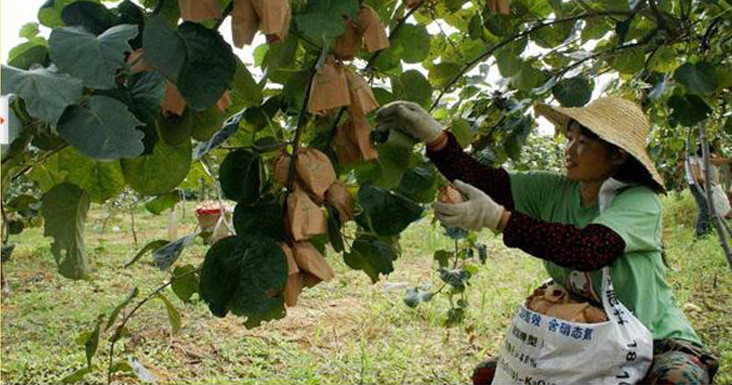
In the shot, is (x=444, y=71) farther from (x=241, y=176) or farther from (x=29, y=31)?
(x=29, y=31)

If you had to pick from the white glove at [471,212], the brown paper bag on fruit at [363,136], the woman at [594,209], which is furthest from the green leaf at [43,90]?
the white glove at [471,212]

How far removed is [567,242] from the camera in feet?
4.05

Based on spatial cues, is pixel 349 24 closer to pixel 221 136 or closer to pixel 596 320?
pixel 221 136

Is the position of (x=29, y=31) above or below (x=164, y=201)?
above

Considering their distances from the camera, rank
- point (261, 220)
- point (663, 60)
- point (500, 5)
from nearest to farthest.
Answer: point (261, 220), point (500, 5), point (663, 60)

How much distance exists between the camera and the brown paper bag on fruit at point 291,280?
30.5 inches

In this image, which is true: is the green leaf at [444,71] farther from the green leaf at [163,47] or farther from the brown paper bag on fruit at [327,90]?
the green leaf at [163,47]

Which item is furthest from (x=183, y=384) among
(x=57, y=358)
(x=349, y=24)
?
(x=349, y=24)

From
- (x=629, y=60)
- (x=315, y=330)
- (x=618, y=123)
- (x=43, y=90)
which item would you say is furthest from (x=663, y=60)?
(x=315, y=330)

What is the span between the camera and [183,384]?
3.22 metres

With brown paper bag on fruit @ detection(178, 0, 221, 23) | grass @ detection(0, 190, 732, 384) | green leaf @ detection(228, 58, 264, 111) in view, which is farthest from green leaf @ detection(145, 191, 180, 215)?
grass @ detection(0, 190, 732, 384)

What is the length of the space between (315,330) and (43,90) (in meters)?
3.68

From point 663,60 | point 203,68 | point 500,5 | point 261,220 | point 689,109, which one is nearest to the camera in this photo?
point 203,68

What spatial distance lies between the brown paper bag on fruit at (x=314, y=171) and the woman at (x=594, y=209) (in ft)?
1.00
